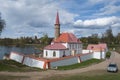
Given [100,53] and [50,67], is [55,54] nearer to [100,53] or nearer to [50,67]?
[100,53]

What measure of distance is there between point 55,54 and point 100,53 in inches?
505

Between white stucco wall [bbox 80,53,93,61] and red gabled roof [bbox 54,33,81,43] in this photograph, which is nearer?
white stucco wall [bbox 80,53,93,61]

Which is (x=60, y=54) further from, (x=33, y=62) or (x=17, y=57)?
(x=33, y=62)

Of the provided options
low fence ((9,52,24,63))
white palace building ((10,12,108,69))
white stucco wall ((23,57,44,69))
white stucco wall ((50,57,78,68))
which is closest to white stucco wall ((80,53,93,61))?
white palace building ((10,12,108,69))

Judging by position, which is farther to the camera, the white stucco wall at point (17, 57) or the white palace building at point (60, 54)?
the white stucco wall at point (17, 57)

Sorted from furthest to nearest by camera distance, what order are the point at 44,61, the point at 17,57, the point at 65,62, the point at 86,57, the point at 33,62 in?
the point at 86,57
the point at 17,57
the point at 65,62
the point at 33,62
the point at 44,61

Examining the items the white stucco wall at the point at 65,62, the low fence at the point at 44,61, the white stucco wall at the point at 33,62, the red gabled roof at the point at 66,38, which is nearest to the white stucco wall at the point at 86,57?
the low fence at the point at 44,61

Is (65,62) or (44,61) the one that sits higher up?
(44,61)

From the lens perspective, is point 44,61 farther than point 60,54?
No

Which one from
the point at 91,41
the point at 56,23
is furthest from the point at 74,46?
the point at 91,41

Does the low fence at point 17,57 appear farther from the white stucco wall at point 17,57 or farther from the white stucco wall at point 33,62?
the white stucco wall at point 33,62

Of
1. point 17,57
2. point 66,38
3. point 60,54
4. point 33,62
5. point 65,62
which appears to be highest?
point 66,38

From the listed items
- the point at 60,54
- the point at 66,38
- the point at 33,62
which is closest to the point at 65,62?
the point at 33,62

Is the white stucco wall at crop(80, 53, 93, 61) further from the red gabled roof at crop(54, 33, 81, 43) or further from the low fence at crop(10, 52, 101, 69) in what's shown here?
the red gabled roof at crop(54, 33, 81, 43)
